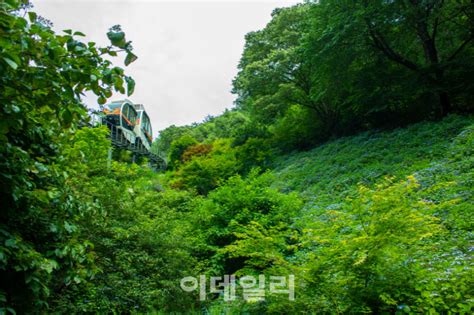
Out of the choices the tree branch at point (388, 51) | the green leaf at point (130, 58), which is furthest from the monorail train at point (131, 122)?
the green leaf at point (130, 58)

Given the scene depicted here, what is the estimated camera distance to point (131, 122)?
59.3 feet

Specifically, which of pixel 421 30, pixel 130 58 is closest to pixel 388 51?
pixel 421 30

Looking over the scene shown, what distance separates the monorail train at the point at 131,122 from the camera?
50.7 ft

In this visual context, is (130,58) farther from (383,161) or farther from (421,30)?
(421,30)

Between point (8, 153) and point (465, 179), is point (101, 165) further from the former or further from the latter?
point (465, 179)

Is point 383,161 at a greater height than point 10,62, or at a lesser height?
greater

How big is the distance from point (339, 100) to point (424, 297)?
1212 cm

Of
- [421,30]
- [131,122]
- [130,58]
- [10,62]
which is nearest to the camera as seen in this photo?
[10,62]

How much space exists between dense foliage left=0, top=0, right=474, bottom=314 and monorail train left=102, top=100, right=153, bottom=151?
413 cm

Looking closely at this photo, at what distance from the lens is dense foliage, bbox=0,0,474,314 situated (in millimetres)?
1778

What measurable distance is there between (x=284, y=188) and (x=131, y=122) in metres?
11.4

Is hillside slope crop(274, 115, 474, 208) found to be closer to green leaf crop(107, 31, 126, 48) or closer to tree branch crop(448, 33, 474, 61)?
tree branch crop(448, 33, 474, 61)

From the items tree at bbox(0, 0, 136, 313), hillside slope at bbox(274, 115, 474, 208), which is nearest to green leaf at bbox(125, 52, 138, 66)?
tree at bbox(0, 0, 136, 313)

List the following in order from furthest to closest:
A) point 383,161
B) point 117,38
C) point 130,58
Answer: point 383,161 < point 130,58 < point 117,38
